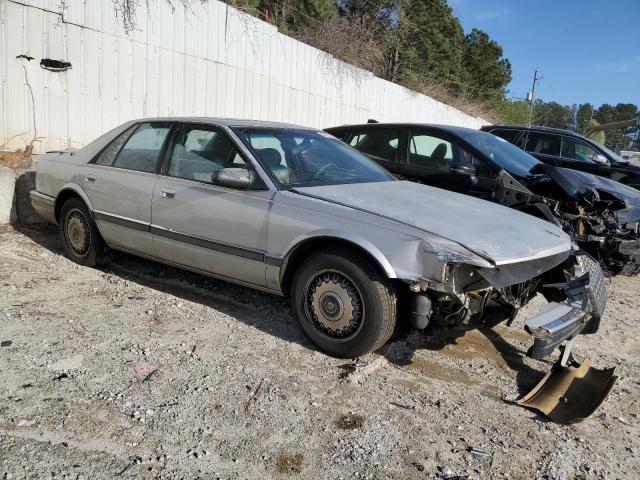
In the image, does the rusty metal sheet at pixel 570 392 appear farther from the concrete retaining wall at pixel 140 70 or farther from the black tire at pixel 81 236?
the concrete retaining wall at pixel 140 70

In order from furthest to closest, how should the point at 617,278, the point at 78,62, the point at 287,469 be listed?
the point at 78,62 → the point at 617,278 → the point at 287,469

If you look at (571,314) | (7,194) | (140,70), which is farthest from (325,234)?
(140,70)

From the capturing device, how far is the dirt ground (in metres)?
2.49

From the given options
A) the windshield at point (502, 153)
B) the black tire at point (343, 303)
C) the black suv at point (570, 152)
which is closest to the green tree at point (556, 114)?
the black suv at point (570, 152)

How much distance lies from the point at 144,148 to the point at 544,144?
7.37 m

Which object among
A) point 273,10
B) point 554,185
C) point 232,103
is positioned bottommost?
point 554,185

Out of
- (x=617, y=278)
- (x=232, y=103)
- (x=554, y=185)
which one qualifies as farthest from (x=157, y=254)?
(x=232, y=103)

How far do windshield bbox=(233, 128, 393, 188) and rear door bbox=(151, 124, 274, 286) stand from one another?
185 mm

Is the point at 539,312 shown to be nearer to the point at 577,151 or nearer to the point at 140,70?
the point at 140,70

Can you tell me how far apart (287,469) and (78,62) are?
666 centimetres

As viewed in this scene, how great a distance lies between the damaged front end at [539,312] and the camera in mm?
3047

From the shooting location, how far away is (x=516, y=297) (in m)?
3.64

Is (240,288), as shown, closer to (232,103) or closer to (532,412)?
(532,412)

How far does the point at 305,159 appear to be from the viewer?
4277 mm
